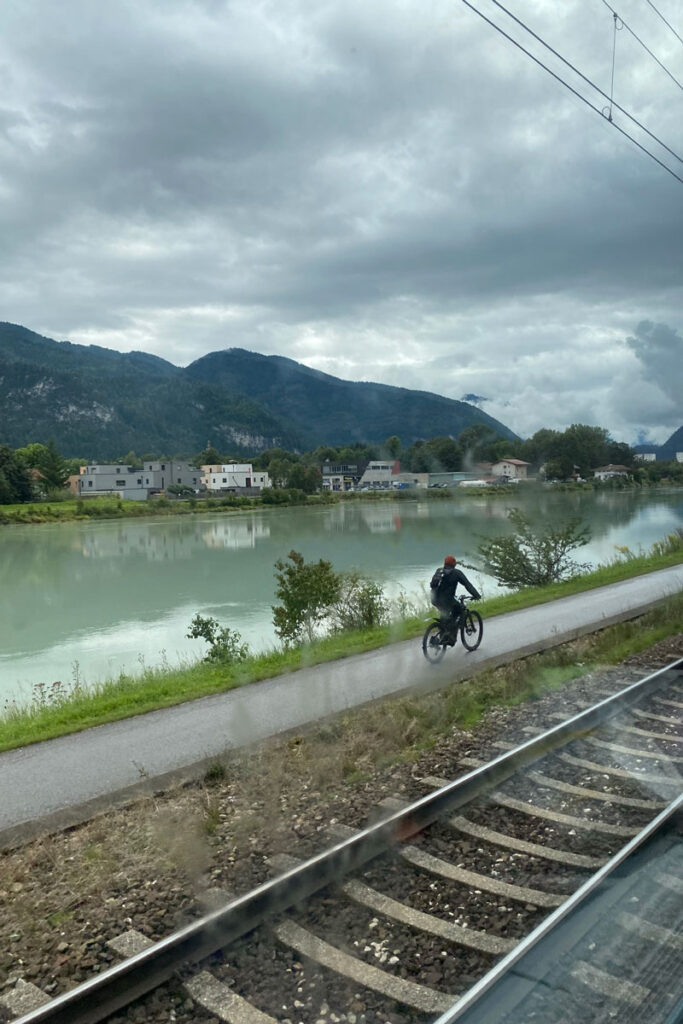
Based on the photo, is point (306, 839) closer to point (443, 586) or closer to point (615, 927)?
point (615, 927)

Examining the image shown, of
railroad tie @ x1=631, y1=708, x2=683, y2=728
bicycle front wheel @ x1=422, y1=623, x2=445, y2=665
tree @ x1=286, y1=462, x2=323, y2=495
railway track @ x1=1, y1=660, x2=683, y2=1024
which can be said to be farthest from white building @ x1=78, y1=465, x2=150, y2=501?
railway track @ x1=1, y1=660, x2=683, y2=1024

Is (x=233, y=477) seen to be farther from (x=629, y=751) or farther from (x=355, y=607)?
(x=629, y=751)

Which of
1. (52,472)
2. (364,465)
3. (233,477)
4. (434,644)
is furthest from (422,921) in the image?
(233,477)

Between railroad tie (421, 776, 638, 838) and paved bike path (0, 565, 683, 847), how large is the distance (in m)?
2.61

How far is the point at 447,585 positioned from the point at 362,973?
25.1 feet

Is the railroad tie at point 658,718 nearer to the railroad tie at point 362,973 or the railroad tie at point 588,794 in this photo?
the railroad tie at point 588,794

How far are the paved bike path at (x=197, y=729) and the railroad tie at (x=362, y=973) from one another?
2.50 m

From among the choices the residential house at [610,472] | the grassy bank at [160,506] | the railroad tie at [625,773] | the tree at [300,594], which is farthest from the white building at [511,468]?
the grassy bank at [160,506]

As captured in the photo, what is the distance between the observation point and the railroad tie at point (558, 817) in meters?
5.31

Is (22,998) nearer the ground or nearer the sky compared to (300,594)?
nearer the ground

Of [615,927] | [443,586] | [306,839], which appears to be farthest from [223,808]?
[443,586]

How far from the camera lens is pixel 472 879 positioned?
4.72 m

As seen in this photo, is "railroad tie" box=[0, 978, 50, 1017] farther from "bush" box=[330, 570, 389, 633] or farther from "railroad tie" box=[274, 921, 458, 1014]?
"bush" box=[330, 570, 389, 633]

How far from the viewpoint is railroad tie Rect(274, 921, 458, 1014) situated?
11.9 feet
